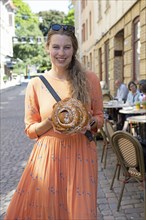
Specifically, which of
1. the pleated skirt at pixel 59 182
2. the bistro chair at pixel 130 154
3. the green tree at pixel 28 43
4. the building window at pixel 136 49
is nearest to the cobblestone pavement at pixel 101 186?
the bistro chair at pixel 130 154

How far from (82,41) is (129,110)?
79.3 feet

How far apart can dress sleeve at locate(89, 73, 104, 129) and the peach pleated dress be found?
169 mm

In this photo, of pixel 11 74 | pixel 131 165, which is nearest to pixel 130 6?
pixel 131 165

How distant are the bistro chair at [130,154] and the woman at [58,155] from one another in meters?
1.48

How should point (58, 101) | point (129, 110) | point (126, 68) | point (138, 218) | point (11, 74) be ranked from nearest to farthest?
point (58, 101), point (138, 218), point (129, 110), point (126, 68), point (11, 74)

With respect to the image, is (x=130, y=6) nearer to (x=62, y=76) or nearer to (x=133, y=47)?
(x=133, y=47)

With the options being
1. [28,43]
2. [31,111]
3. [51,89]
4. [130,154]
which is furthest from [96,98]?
[28,43]

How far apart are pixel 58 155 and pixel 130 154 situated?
5.91ft

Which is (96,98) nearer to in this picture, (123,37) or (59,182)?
(59,182)

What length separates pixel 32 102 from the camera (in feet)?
6.60

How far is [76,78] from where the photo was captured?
2.00 m

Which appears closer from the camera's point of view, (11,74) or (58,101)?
(58,101)

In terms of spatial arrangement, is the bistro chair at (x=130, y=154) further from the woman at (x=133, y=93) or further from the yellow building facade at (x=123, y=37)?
the woman at (x=133, y=93)

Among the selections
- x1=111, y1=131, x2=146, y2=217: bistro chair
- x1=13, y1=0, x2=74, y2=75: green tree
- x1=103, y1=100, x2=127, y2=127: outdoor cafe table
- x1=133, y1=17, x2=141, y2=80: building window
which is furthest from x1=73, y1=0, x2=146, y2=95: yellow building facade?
x1=13, y1=0, x2=74, y2=75: green tree
